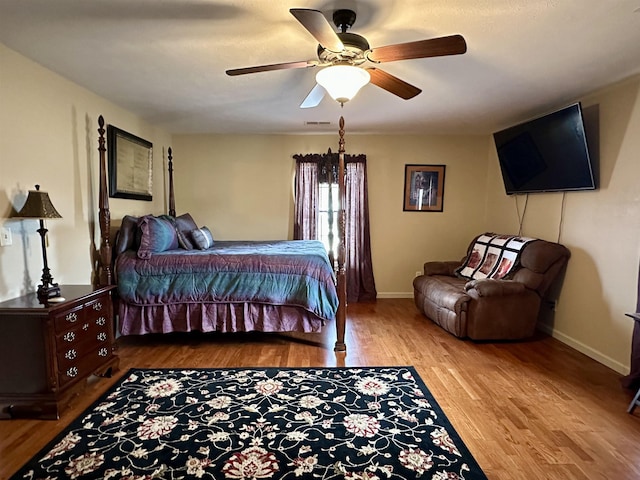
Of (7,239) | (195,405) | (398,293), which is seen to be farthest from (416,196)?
(7,239)

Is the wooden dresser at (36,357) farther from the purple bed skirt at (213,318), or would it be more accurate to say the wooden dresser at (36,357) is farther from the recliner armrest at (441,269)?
the recliner armrest at (441,269)

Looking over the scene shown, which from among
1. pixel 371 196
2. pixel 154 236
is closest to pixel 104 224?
pixel 154 236

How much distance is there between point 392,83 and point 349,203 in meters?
2.70

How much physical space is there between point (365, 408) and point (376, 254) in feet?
9.76

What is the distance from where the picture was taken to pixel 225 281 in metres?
3.16

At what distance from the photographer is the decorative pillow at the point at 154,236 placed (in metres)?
3.17

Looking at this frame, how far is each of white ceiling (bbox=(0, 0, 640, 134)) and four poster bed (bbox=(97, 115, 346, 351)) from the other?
1.14m

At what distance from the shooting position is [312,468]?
172 cm

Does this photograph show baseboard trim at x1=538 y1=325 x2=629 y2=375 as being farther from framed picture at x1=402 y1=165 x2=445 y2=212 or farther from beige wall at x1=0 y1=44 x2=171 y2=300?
beige wall at x1=0 y1=44 x2=171 y2=300

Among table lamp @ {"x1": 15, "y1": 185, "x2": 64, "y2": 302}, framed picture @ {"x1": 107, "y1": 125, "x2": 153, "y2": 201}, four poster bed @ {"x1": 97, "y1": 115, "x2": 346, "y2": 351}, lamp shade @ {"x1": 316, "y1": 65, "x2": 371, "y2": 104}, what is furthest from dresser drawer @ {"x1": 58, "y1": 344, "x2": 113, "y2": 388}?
lamp shade @ {"x1": 316, "y1": 65, "x2": 371, "y2": 104}

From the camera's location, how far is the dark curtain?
4852mm

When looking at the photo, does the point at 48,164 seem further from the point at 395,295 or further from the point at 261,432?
the point at 395,295

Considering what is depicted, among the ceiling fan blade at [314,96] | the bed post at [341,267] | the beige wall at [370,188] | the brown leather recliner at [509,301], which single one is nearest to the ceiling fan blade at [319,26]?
the ceiling fan blade at [314,96]

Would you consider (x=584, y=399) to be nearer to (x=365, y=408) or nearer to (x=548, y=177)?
(x=365, y=408)
